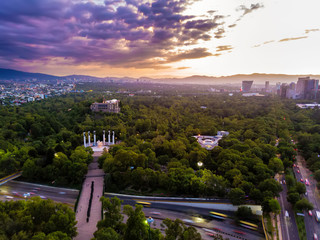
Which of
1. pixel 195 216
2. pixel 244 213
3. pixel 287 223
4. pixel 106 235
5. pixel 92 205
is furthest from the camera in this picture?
pixel 92 205

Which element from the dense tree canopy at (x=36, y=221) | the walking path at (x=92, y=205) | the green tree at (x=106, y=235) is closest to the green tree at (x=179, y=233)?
the green tree at (x=106, y=235)

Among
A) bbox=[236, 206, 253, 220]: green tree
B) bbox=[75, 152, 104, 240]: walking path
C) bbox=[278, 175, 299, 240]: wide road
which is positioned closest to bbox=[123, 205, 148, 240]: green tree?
bbox=[75, 152, 104, 240]: walking path

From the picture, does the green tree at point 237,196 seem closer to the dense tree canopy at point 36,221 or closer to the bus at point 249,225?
the bus at point 249,225

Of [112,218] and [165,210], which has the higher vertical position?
[112,218]

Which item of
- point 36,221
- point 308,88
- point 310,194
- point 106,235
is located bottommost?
point 310,194

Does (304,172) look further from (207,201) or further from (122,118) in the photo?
(122,118)

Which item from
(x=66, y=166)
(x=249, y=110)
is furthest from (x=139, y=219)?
(x=249, y=110)

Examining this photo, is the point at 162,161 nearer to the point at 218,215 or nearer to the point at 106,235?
the point at 218,215

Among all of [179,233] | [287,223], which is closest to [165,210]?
[179,233]
